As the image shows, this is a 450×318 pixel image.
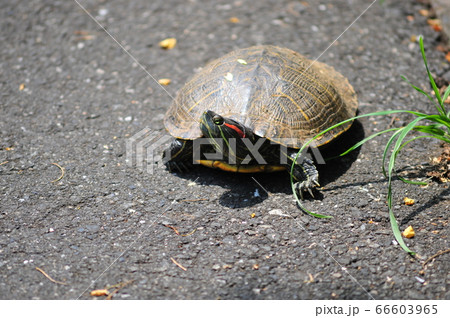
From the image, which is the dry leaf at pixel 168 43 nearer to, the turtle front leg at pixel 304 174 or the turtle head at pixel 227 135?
the turtle head at pixel 227 135

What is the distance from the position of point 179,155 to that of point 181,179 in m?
0.21

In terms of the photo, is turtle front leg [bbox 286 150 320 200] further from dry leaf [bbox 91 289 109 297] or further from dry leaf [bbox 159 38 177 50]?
dry leaf [bbox 159 38 177 50]

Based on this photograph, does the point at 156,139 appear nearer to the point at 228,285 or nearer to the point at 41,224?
the point at 41,224

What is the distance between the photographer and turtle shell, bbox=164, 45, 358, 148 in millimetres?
3719

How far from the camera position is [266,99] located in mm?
3766

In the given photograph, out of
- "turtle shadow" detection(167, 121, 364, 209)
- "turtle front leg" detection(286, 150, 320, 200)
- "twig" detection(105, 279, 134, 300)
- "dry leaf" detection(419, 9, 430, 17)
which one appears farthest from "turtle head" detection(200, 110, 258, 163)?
"dry leaf" detection(419, 9, 430, 17)

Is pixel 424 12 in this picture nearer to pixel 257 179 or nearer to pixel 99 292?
pixel 257 179

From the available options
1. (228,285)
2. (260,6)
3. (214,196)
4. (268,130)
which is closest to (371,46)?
(260,6)

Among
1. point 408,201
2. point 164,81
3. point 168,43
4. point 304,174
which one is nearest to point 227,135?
point 304,174

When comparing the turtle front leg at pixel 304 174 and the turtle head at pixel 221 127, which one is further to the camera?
the turtle front leg at pixel 304 174

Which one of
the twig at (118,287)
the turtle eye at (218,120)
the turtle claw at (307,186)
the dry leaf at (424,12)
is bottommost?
the twig at (118,287)

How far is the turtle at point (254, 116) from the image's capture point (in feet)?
12.0

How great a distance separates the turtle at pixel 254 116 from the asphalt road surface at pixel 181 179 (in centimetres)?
22

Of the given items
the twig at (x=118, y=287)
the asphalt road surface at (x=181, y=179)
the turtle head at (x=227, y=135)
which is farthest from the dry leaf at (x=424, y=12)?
the twig at (x=118, y=287)
